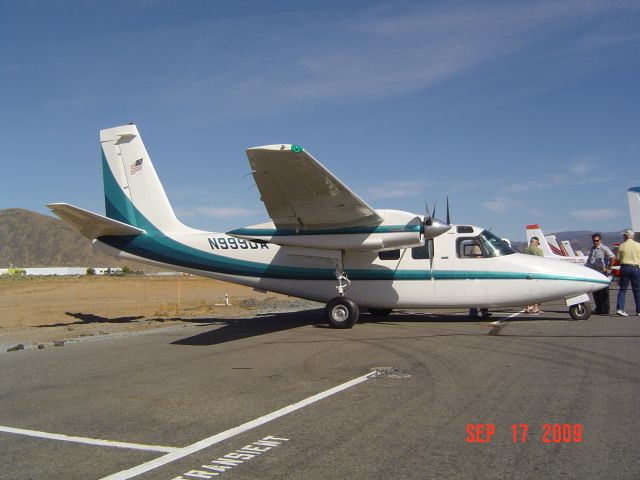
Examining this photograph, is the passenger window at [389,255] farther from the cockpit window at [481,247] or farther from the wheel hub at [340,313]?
the wheel hub at [340,313]

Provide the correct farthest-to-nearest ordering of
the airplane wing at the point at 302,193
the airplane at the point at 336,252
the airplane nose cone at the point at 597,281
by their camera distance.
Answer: the airplane nose cone at the point at 597,281 < the airplane at the point at 336,252 < the airplane wing at the point at 302,193

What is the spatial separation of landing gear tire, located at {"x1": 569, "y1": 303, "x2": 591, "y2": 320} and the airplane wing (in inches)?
219

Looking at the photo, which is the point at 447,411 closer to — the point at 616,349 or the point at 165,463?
the point at 165,463

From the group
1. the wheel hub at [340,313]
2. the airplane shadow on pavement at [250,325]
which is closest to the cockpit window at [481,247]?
the wheel hub at [340,313]

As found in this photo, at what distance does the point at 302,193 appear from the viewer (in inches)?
517

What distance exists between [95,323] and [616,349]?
15009mm

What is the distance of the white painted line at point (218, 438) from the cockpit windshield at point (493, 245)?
8.78 m

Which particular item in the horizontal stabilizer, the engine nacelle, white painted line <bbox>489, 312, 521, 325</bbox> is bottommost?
white painted line <bbox>489, 312, 521, 325</bbox>

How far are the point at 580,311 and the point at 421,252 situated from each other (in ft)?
14.2

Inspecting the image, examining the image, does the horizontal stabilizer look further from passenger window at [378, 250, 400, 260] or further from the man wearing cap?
the man wearing cap

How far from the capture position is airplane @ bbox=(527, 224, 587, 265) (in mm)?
39275

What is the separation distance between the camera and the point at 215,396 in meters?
7.23

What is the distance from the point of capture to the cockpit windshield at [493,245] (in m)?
15.3

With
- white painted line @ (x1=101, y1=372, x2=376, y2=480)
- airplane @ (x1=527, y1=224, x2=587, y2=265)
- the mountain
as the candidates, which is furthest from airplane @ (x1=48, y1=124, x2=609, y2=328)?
the mountain
